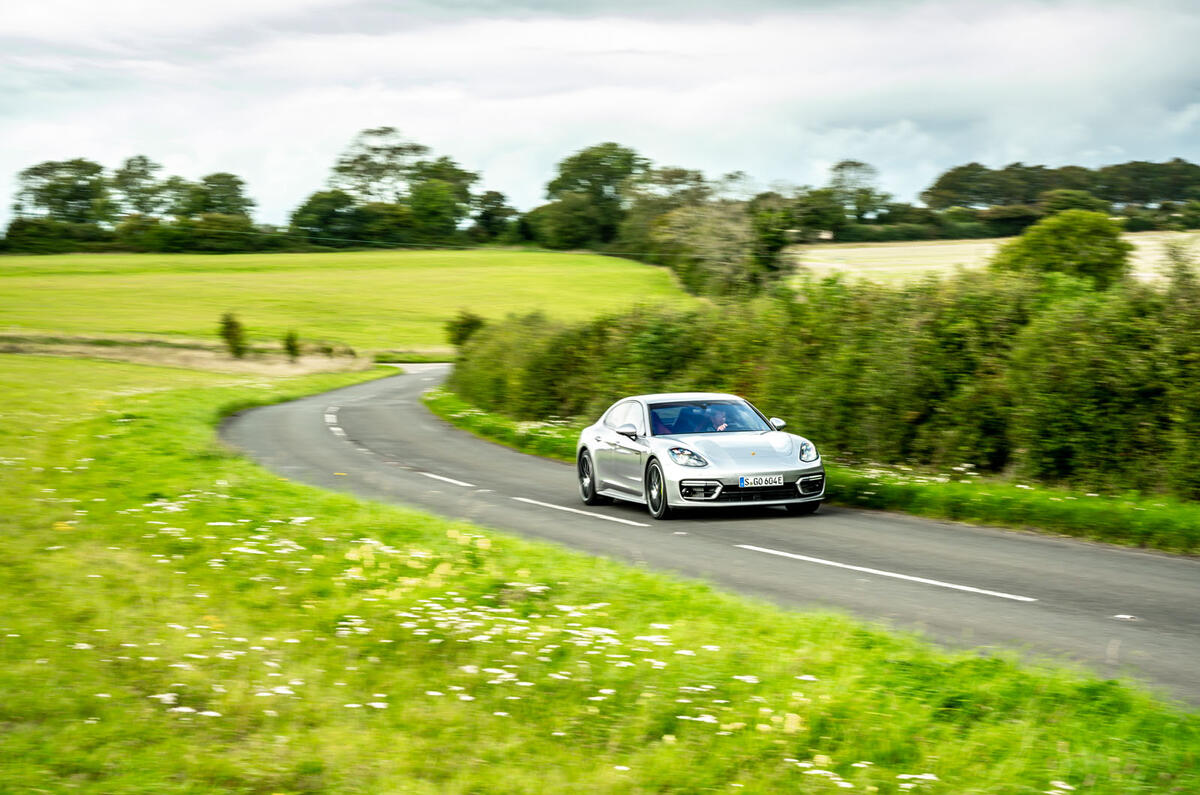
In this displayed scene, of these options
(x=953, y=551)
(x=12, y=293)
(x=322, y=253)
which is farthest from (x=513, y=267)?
(x=953, y=551)

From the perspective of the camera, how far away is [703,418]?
15.7m

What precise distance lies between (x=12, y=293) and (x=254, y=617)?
83978mm

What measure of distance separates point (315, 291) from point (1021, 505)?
85.6 meters

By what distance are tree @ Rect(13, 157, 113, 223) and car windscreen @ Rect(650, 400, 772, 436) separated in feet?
393

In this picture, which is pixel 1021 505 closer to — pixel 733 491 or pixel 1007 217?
pixel 733 491

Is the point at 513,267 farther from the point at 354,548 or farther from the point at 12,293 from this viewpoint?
the point at 354,548

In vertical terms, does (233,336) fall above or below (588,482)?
above

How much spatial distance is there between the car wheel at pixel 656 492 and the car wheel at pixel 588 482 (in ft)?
4.38

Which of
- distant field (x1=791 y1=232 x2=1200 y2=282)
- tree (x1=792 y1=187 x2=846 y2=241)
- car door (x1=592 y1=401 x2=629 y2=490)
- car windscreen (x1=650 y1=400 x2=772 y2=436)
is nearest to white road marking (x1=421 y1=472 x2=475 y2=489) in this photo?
car door (x1=592 y1=401 x2=629 y2=490)

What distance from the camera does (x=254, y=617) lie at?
320 inches

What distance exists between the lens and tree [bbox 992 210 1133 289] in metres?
36.5

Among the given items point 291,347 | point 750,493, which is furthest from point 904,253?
point 750,493

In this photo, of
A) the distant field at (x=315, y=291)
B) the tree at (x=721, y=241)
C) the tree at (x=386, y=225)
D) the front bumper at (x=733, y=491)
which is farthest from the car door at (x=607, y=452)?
the tree at (x=386, y=225)

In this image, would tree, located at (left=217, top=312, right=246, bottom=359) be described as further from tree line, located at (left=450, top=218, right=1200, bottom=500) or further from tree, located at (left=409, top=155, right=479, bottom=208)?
tree, located at (left=409, top=155, right=479, bottom=208)
